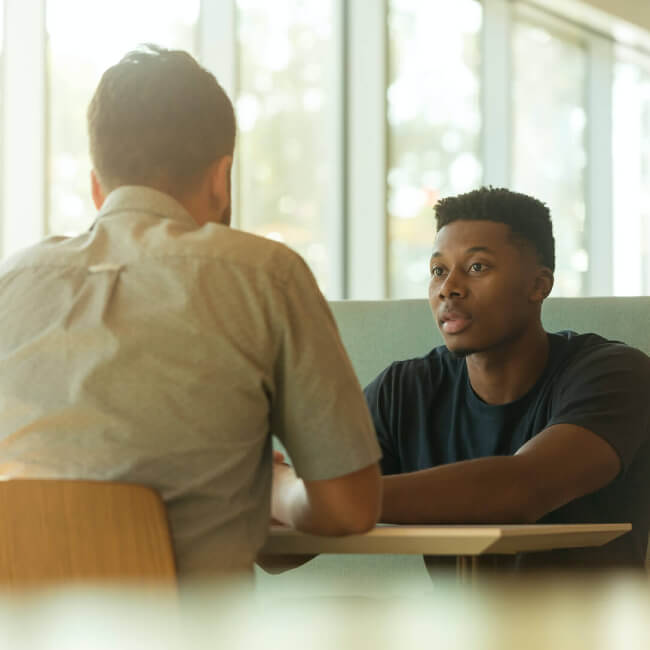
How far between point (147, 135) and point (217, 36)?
4181 mm

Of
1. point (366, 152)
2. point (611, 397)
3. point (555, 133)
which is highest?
point (555, 133)

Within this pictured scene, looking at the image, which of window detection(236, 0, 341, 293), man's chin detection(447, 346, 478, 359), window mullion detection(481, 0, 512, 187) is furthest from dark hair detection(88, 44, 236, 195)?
window mullion detection(481, 0, 512, 187)

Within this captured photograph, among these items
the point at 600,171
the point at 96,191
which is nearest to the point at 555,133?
the point at 600,171

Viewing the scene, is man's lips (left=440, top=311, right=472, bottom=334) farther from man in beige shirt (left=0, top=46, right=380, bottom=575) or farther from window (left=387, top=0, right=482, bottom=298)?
window (left=387, top=0, right=482, bottom=298)

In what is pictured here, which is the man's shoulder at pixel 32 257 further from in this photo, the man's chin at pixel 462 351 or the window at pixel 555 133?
the window at pixel 555 133

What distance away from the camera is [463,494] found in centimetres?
147

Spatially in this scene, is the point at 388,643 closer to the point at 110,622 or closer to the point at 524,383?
the point at 110,622

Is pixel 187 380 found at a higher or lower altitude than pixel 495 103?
lower

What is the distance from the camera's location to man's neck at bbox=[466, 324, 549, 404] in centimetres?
190

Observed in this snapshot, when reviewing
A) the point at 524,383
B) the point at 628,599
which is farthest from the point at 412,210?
the point at 628,599

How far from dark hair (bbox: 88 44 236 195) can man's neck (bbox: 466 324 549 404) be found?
→ 872 mm

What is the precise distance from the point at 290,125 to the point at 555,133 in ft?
8.22

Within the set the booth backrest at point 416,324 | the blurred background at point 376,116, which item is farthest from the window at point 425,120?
the booth backrest at point 416,324

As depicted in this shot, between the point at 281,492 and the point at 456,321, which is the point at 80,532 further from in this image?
the point at 456,321
